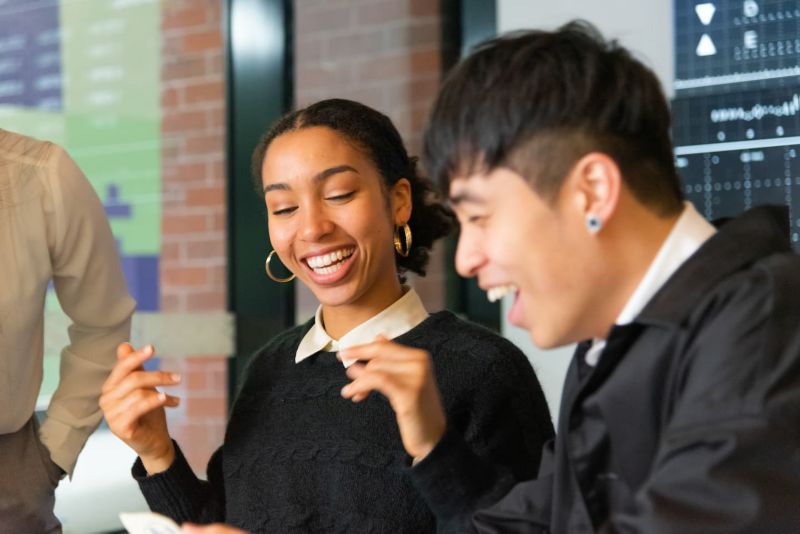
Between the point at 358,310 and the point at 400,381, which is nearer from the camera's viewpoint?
the point at 400,381

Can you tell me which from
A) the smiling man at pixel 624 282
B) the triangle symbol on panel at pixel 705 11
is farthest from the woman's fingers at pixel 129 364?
the triangle symbol on panel at pixel 705 11

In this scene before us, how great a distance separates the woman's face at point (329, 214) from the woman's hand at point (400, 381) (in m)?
0.34

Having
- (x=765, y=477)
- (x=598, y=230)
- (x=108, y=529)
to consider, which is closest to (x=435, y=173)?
(x=598, y=230)

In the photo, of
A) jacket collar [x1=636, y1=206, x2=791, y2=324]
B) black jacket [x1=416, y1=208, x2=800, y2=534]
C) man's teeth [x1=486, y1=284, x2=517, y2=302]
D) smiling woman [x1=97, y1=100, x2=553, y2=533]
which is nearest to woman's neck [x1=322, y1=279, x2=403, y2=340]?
smiling woman [x1=97, y1=100, x2=553, y2=533]

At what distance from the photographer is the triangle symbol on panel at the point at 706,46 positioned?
336cm

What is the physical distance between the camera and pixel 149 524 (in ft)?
4.06

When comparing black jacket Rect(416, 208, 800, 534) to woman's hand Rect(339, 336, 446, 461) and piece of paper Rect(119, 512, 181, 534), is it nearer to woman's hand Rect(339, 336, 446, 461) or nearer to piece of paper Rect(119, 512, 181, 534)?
woman's hand Rect(339, 336, 446, 461)

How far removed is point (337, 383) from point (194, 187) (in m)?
2.11

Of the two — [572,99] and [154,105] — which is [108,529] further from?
[572,99]

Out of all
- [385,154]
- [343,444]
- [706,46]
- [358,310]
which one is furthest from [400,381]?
[706,46]

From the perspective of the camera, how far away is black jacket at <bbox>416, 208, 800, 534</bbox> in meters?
0.98

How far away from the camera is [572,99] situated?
3.69 feet

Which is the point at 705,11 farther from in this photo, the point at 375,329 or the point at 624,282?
the point at 624,282

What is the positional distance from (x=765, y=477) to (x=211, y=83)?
301 cm
